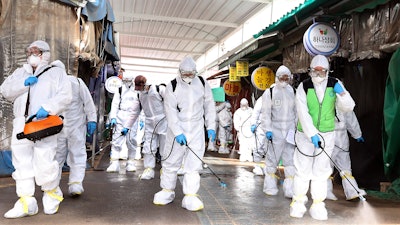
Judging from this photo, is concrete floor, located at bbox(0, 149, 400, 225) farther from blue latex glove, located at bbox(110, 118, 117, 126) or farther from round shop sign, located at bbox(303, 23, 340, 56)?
round shop sign, located at bbox(303, 23, 340, 56)

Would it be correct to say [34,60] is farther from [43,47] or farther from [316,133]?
[316,133]

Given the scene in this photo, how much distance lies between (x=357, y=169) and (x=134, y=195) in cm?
404

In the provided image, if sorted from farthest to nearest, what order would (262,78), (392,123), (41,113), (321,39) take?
(262,78), (321,39), (392,123), (41,113)

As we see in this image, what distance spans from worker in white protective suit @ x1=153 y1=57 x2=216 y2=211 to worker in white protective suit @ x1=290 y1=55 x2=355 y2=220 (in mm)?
1198

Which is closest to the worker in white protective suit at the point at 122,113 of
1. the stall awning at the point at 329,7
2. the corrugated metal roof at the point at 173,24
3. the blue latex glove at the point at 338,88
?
the stall awning at the point at 329,7

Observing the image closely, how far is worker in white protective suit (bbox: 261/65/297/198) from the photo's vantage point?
5.83 metres

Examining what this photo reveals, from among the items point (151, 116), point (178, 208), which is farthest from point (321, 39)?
point (178, 208)

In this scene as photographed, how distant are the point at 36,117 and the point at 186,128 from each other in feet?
5.98

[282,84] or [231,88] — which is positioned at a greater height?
[231,88]

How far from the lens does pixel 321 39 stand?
658 cm

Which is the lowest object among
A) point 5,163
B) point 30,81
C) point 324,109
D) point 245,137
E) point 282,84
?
point 5,163

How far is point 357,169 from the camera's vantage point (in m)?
6.66

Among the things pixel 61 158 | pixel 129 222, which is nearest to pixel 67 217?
pixel 129 222

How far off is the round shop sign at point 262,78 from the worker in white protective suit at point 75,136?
20.2ft
